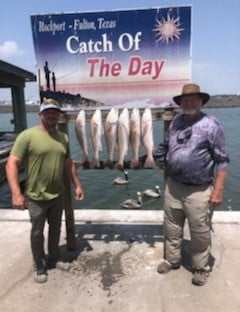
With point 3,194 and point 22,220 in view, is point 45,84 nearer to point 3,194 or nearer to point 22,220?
point 22,220

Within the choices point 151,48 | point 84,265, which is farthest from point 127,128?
point 84,265

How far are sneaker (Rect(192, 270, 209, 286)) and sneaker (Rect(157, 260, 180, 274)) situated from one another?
0.27 metres

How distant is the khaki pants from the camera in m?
3.61

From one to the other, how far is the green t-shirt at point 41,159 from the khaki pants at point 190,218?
117 cm

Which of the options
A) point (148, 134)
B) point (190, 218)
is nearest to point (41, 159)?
point (148, 134)

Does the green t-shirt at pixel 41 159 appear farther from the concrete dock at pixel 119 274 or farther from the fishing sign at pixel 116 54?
the concrete dock at pixel 119 274

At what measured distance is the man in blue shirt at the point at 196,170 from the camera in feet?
11.4

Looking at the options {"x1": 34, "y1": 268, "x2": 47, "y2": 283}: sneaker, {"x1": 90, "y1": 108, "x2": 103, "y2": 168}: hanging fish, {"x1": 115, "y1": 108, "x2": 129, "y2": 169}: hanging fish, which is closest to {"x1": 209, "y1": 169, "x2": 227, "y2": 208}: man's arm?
{"x1": 115, "y1": 108, "x2": 129, "y2": 169}: hanging fish

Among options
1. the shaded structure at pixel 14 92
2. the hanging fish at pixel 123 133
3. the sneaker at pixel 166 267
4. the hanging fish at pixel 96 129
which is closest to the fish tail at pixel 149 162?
the hanging fish at pixel 123 133

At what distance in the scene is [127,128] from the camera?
3.99 metres

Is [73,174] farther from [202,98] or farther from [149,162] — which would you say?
[202,98]

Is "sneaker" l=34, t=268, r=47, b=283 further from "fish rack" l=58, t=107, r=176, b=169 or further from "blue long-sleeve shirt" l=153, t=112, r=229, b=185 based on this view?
"blue long-sleeve shirt" l=153, t=112, r=229, b=185

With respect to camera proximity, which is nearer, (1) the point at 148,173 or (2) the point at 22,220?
(2) the point at 22,220

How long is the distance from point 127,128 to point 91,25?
117 cm
